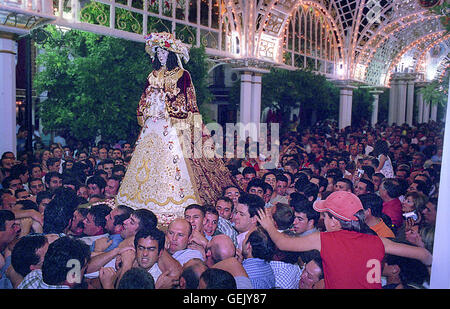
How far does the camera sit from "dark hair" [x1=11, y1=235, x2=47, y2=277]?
136 inches

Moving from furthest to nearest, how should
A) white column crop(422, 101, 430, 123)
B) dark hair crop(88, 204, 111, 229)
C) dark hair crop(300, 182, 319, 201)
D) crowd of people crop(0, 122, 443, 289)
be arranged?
1. white column crop(422, 101, 430, 123)
2. dark hair crop(300, 182, 319, 201)
3. dark hair crop(88, 204, 111, 229)
4. crowd of people crop(0, 122, 443, 289)

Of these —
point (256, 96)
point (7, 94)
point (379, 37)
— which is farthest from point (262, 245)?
point (379, 37)

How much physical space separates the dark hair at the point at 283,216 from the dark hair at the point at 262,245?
70 centimetres

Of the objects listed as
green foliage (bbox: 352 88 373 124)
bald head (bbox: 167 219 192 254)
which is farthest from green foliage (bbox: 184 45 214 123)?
green foliage (bbox: 352 88 373 124)

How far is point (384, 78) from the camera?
2477cm

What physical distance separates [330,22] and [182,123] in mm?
16419

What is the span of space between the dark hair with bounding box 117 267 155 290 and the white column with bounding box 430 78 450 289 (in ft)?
7.37

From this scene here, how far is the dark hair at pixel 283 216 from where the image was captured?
14.3 ft

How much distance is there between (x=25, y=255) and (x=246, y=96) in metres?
11.9

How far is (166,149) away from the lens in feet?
18.1

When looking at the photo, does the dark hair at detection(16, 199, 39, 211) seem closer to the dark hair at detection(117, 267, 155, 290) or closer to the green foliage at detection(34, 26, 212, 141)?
the dark hair at detection(117, 267, 155, 290)

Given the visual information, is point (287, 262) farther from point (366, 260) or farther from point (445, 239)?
point (445, 239)

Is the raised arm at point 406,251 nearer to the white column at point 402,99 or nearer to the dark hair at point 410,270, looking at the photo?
the dark hair at point 410,270

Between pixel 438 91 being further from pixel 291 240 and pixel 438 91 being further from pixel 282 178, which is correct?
pixel 291 240
